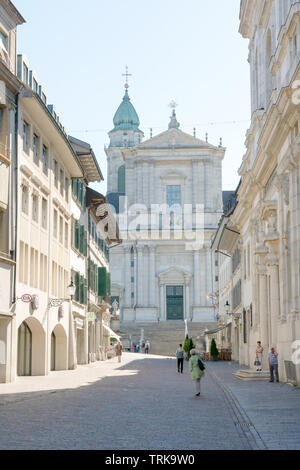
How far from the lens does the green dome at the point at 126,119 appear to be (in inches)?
4545

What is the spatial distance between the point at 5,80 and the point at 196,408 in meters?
14.2

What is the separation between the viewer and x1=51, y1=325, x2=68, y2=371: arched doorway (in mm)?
39384

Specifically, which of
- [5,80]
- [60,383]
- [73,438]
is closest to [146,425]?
[73,438]

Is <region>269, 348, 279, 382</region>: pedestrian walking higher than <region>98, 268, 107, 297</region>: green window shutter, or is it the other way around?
<region>98, 268, 107, 297</region>: green window shutter

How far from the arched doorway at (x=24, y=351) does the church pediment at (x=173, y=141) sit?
5881 centimetres

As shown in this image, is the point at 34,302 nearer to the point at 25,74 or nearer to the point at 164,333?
the point at 25,74

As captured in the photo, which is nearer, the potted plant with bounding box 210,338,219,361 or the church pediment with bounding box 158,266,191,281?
the potted plant with bounding box 210,338,219,361

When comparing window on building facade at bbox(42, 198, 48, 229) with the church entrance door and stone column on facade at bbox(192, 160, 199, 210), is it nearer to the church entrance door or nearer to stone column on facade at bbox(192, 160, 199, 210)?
the church entrance door

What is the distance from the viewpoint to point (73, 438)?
1252 cm

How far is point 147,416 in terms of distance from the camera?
1633 centimetres

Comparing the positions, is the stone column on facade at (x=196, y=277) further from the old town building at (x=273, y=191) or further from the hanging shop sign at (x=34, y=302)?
the hanging shop sign at (x=34, y=302)

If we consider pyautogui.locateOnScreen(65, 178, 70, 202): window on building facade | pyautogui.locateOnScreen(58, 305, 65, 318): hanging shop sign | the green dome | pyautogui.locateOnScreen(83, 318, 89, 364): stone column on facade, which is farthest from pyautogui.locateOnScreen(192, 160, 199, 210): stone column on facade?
pyautogui.locateOnScreen(58, 305, 65, 318): hanging shop sign

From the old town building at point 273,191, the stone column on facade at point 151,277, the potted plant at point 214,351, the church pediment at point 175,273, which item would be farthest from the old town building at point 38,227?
the church pediment at point 175,273
